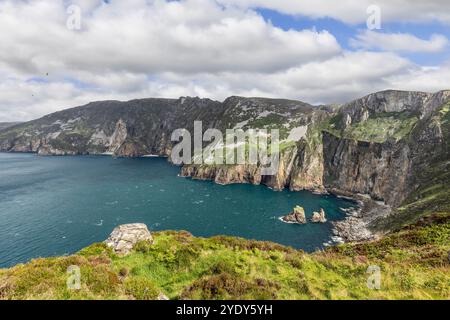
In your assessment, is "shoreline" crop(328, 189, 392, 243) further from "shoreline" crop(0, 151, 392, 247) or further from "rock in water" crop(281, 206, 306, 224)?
"rock in water" crop(281, 206, 306, 224)

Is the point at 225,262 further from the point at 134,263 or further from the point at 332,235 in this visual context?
the point at 332,235

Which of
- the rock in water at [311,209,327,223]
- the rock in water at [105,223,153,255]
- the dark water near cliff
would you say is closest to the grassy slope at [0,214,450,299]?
the rock in water at [105,223,153,255]

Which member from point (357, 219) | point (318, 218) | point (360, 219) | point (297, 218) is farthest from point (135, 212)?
point (360, 219)

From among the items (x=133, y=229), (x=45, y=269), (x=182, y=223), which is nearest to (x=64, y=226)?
(x=182, y=223)

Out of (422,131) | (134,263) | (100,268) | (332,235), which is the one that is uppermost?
(422,131)

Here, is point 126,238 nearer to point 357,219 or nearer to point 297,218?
point 297,218

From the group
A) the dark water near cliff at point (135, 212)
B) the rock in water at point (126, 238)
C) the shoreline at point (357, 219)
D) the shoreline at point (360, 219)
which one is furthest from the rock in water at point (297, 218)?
the rock in water at point (126, 238)
